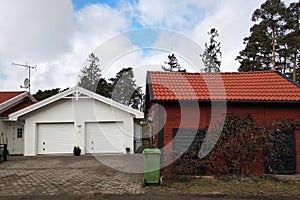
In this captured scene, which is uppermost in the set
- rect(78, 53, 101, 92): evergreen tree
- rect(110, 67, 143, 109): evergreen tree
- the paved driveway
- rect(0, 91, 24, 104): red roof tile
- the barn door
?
rect(78, 53, 101, 92): evergreen tree

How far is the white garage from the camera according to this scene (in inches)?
677

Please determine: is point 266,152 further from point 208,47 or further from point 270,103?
point 208,47

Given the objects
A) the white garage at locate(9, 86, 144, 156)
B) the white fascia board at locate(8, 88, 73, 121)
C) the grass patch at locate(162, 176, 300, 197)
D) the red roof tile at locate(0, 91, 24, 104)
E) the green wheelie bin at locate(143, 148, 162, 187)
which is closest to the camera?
the grass patch at locate(162, 176, 300, 197)

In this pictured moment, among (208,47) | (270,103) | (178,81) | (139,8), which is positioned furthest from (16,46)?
(208,47)

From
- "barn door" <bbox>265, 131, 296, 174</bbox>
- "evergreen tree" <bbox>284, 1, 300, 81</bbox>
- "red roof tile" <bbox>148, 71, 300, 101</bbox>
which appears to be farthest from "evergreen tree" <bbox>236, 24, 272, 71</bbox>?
"barn door" <bbox>265, 131, 296, 174</bbox>

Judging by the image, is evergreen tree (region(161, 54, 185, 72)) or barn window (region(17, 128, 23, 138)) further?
evergreen tree (region(161, 54, 185, 72))

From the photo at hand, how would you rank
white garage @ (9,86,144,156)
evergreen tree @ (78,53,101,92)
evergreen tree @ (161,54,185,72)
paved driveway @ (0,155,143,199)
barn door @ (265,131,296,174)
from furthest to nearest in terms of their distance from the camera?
1. evergreen tree @ (161,54,185,72)
2. evergreen tree @ (78,53,101,92)
3. white garage @ (9,86,144,156)
4. barn door @ (265,131,296,174)
5. paved driveway @ (0,155,143,199)

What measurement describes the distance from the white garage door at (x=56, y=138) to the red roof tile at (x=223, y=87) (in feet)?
25.2

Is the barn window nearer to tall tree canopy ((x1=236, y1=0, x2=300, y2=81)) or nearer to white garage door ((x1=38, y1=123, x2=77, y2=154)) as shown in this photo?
white garage door ((x1=38, y1=123, x2=77, y2=154))

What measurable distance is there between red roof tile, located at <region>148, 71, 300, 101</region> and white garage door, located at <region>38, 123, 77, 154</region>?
7.69m

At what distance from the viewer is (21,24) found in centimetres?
1285

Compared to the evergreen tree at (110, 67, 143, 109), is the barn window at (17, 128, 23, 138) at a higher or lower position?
lower

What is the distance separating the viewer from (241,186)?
26.5 ft

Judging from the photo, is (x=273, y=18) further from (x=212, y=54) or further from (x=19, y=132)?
(x=19, y=132)
